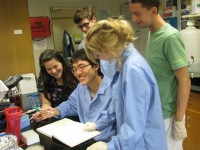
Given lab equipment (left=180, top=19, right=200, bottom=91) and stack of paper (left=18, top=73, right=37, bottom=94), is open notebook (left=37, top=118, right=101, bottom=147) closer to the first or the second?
lab equipment (left=180, top=19, right=200, bottom=91)

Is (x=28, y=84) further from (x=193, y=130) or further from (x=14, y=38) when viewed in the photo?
(x=193, y=130)

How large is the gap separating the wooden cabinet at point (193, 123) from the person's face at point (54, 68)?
131 centimetres

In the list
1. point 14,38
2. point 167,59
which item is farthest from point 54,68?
point 14,38

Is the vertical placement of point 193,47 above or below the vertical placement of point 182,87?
above

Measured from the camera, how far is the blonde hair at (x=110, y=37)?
888 mm

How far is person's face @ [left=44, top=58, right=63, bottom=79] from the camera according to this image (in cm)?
Answer: 179

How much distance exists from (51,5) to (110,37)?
3.30 m

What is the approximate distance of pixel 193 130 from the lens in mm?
2113

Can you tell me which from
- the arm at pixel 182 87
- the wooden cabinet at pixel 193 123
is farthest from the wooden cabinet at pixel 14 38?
the arm at pixel 182 87

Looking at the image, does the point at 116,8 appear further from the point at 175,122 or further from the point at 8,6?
the point at 175,122

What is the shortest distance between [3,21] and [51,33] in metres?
1.02

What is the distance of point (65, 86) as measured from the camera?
6.09 feet

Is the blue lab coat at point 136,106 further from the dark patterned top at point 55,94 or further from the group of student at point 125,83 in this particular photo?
the dark patterned top at point 55,94

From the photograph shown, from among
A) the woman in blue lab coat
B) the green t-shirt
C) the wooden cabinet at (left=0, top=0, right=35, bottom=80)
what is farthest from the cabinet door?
the wooden cabinet at (left=0, top=0, right=35, bottom=80)
